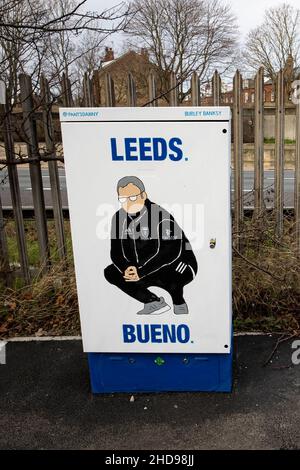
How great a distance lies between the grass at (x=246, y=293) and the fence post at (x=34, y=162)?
24cm

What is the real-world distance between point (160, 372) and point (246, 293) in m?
1.28

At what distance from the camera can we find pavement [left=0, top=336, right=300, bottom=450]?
7.34 ft

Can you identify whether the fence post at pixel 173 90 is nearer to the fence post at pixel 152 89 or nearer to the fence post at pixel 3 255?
the fence post at pixel 152 89

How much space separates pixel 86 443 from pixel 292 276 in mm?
2251

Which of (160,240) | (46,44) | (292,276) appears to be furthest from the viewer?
(46,44)

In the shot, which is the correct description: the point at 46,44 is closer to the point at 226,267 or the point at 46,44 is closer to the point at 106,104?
the point at 106,104

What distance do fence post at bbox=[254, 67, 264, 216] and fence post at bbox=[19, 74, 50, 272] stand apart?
6.53 feet

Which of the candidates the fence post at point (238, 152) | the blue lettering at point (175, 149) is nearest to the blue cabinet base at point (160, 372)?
the blue lettering at point (175, 149)

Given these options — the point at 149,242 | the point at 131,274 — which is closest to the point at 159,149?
the point at 149,242

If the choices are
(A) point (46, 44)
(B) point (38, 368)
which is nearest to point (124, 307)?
(B) point (38, 368)

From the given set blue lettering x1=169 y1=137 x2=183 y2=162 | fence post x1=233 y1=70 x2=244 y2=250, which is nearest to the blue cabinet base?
blue lettering x1=169 y1=137 x2=183 y2=162

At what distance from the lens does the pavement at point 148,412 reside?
2.24m

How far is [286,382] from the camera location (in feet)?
8.91

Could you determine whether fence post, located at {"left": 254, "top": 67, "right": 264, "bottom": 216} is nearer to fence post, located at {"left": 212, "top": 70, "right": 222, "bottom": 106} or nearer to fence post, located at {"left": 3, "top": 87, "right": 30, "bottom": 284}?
fence post, located at {"left": 212, "top": 70, "right": 222, "bottom": 106}
